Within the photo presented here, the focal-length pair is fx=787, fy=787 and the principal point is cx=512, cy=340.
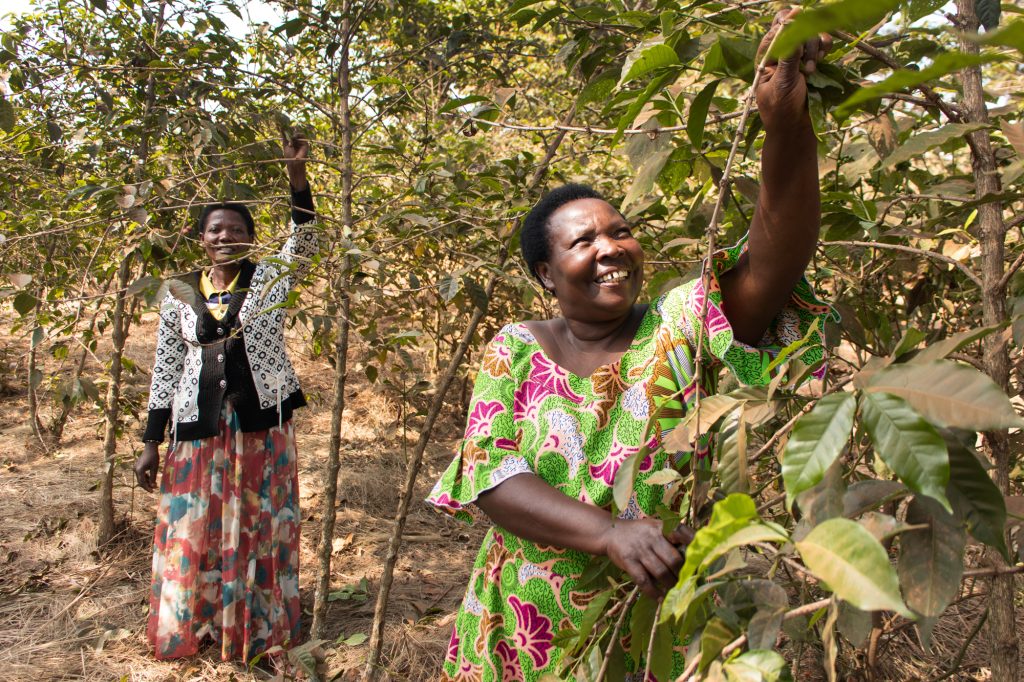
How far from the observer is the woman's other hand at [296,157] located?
2.43m

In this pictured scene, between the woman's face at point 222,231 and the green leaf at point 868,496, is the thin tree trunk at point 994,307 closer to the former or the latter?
the green leaf at point 868,496

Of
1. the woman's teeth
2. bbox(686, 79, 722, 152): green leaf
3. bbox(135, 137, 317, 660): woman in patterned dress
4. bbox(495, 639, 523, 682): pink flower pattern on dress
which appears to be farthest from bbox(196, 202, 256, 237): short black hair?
bbox(686, 79, 722, 152): green leaf

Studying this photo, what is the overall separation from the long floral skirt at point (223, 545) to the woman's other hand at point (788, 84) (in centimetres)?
262

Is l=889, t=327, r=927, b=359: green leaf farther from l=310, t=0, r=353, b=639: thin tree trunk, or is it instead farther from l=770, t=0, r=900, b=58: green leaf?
l=310, t=0, r=353, b=639: thin tree trunk

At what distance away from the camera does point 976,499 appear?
66 centimetres

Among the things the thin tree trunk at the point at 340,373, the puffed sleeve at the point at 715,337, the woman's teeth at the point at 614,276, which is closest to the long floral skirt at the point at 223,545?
the thin tree trunk at the point at 340,373

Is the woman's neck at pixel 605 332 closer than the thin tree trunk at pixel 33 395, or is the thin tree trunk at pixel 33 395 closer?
the woman's neck at pixel 605 332

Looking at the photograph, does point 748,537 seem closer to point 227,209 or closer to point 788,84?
point 788,84

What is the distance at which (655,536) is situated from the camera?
1.12 metres

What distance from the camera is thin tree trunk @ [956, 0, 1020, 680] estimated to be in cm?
105

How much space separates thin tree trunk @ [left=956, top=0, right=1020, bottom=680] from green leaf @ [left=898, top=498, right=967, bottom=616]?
0.45m

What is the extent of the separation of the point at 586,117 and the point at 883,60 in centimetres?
454

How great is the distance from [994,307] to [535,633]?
0.97m

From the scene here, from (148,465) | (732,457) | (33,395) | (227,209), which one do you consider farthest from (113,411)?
(732,457)
